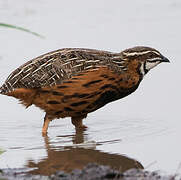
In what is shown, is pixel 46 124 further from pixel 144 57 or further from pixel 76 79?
pixel 144 57

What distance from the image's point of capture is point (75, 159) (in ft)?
28.4

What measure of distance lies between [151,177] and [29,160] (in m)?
1.84

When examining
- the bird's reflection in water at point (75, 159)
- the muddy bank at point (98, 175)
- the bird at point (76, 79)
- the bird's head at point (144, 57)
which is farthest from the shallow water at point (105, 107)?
the bird's head at point (144, 57)

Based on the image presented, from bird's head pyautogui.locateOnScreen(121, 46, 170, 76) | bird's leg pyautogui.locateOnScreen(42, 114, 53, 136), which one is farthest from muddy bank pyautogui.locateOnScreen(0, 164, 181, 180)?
bird's head pyautogui.locateOnScreen(121, 46, 170, 76)

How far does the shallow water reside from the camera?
8742 millimetres

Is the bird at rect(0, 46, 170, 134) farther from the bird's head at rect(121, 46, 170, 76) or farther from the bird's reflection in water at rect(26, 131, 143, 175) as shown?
the bird's reflection in water at rect(26, 131, 143, 175)

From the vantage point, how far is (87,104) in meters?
9.84

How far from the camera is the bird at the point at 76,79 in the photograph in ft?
32.0

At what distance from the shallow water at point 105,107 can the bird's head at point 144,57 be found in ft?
2.59

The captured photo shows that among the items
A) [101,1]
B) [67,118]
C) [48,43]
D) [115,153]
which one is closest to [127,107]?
[67,118]

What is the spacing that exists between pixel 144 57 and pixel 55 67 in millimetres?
1158

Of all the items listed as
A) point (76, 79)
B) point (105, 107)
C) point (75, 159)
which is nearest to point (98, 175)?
point (75, 159)

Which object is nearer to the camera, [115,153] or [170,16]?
[115,153]

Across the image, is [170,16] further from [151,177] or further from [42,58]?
[151,177]
